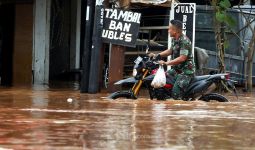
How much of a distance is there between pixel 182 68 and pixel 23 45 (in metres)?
7.38

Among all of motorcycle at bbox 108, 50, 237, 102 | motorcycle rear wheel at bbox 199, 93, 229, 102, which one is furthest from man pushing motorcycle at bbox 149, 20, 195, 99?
motorcycle rear wheel at bbox 199, 93, 229, 102

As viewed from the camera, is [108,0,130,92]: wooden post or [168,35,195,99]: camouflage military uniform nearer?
[168,35,195,99]: camouflage military uniform

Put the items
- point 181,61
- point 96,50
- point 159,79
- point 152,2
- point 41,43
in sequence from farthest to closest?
point 41,43 → point 152,2 → point 96,50 → point 181,61 → point 159,79

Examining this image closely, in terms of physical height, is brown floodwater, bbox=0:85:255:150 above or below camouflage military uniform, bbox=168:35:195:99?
below

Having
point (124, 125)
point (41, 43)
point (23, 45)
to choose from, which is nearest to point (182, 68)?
point (124, 125)

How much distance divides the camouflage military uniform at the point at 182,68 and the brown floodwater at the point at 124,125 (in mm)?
283

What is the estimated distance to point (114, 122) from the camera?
22.2 ft

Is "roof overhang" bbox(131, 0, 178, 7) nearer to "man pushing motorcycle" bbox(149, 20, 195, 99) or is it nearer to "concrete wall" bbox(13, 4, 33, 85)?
"man pushing motorcycle" bbox(149, 20, 195, 99)

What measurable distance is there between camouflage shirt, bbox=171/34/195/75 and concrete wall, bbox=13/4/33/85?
281 inches

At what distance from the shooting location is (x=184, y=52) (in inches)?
388

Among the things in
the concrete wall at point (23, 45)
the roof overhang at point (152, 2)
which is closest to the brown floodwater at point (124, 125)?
the roof overhang at point (152, 2)

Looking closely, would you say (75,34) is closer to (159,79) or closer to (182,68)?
(182,68)

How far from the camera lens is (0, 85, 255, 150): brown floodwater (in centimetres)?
523

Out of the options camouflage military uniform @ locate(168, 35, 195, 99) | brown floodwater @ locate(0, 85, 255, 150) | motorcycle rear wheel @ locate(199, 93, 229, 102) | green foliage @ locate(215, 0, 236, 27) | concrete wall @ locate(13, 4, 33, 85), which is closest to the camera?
brown floodwater @ locate(0, 85, 255, 150)
